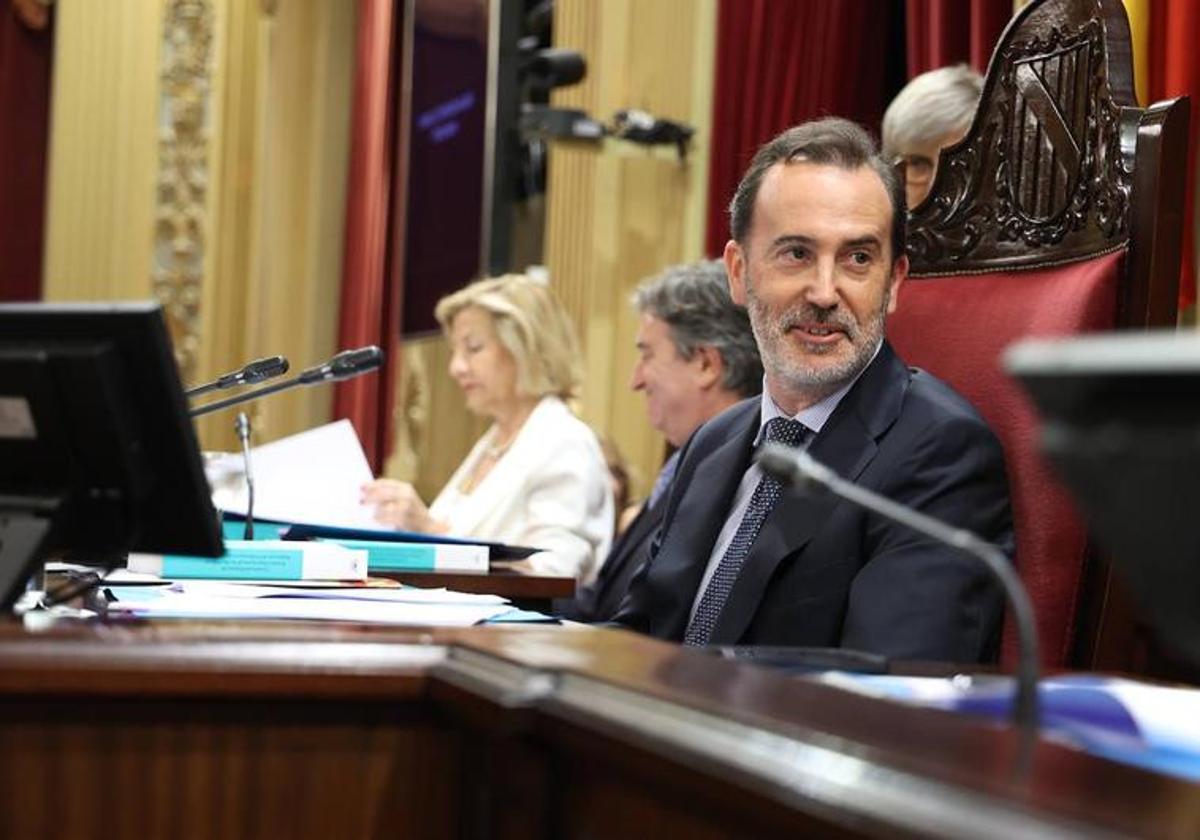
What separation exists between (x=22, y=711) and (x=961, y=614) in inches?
45.1

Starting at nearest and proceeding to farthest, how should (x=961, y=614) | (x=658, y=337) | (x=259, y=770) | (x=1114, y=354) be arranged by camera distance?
(x=1114, y=354) → (x=259, y=770) → (x=961, y=614) → (x=658, y=337)

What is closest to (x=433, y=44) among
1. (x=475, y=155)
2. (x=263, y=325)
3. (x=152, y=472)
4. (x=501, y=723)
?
(x=475, y=155)

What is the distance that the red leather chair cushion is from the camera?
223cm

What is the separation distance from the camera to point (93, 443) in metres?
1.67

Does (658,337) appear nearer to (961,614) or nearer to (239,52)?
(961,614)

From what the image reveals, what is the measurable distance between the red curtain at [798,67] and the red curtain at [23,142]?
401 cm

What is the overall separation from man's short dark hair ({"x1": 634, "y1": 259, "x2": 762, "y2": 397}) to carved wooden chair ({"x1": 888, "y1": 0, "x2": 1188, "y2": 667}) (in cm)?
112

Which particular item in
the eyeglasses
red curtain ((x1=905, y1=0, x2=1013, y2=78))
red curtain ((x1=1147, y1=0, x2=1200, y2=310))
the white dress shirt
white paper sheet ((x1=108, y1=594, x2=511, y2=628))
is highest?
red curtain ((x1=905, y1=0, x2=1013, y2=78))

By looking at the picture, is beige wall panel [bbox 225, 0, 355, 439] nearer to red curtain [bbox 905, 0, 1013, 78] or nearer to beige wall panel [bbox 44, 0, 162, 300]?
beige wall panel [bbox 44, 0, 162, 300]

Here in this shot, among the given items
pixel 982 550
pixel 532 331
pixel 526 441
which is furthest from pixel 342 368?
pixel 532 331

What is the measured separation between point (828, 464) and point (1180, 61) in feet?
5.09

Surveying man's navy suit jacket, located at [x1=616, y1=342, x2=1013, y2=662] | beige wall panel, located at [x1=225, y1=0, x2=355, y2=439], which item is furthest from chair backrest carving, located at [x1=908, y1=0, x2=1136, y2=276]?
beige wall panel, located at [x1=225, y1=0, x2=355, y2=439]

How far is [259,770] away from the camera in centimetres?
132

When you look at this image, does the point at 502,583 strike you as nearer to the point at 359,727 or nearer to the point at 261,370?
the point at 261,370
